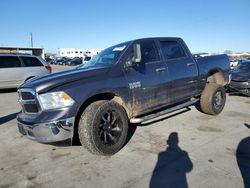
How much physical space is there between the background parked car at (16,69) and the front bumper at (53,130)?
9070mm

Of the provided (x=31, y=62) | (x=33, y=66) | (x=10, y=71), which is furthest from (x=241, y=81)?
(x=10, y=71)

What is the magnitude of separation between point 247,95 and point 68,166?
8050 millimetres

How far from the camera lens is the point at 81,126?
157 inches

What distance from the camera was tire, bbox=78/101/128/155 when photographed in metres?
3.96

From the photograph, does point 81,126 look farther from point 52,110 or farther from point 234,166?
point 234,166

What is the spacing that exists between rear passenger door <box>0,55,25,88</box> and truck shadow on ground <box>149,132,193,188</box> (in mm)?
9693

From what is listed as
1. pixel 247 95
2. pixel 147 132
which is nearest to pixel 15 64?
pixel 147 132

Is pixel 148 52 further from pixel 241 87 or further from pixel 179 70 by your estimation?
pixel 241 87

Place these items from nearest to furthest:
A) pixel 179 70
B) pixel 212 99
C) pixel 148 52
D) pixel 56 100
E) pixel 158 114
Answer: pixel 56 100
pixel 158 114
pixel 148 52
pixel 179 70
pixel 212 99

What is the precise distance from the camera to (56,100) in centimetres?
386

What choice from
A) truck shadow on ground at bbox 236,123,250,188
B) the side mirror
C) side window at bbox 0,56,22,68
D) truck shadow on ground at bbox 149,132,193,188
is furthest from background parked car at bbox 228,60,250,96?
side window at bbox 0,56,22,68

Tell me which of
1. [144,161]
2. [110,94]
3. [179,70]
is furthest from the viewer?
[179,70]

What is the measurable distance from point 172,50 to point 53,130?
11.2ft

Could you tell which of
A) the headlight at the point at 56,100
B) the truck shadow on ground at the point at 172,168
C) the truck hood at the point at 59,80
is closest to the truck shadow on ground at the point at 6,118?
the truck hood at the point at 59,80
